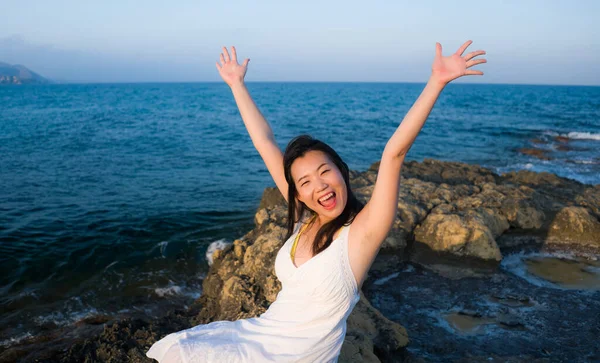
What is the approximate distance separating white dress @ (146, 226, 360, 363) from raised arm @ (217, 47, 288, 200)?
0.91 metres

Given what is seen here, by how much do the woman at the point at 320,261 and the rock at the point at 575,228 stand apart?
6.04 metres

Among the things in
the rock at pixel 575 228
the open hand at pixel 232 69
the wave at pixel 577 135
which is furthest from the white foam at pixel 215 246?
the wave at pixel 577 135

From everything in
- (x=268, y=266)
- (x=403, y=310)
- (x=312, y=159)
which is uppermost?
(x=312, y=159)

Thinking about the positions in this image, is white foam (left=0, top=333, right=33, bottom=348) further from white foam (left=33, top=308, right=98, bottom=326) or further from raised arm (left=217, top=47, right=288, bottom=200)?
raised arm (left=217, top=47, right=288, bottom=200)

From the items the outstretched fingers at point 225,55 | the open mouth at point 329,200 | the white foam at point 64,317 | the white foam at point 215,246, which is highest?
the outstretched fingers at point 225,55

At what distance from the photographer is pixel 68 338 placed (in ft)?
18.4

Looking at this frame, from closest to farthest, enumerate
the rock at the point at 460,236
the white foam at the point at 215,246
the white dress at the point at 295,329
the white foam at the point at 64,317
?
the white dress at the point at 295,329 → the white foam at the point at 64,317 → the rock at the point at 460,236 → the white foam at the point at 215,246

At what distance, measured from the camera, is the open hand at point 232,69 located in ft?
12.3

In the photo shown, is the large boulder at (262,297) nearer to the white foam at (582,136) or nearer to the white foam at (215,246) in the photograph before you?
the white foam at (215,246)

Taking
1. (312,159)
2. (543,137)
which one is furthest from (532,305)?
(543,137)

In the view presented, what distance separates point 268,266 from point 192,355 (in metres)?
3.01

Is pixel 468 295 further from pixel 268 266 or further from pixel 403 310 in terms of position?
pixel 268 266

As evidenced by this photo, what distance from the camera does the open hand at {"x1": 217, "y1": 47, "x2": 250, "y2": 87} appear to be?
3736 millimetres

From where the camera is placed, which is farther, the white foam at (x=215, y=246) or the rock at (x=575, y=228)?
the white foam at (x=215, y=246)
